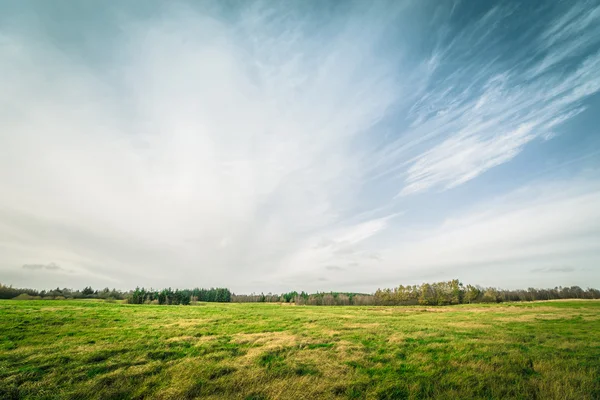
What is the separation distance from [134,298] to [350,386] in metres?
117

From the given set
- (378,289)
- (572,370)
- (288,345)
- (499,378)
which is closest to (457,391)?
(499,378)

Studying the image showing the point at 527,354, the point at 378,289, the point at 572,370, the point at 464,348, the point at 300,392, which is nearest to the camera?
the point at 300,392

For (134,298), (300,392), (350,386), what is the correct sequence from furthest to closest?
(134,298) < (350,386) < (300,392)

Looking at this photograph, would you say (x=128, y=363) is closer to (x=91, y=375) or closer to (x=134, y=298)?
(x=91, y=375)

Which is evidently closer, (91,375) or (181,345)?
(91,375)

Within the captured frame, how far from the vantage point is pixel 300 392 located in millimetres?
10062

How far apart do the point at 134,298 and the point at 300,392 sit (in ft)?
383

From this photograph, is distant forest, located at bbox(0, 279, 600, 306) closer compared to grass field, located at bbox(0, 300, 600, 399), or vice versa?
grass field, located at bbox(0, 300, 600, 399)

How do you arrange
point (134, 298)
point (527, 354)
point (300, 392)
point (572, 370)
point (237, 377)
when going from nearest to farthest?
point (300, 392) < point (237, 377) < point (572, 370) < point (527, 354) < point (134, 298)

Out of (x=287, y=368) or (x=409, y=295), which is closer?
(x=287, y=368)

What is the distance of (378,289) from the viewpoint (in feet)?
486

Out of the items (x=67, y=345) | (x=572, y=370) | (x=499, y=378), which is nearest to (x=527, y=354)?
(x=572, y=370)

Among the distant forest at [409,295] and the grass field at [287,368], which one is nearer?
the grass field at [287,368]

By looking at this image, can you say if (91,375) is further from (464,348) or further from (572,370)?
(572,370)
